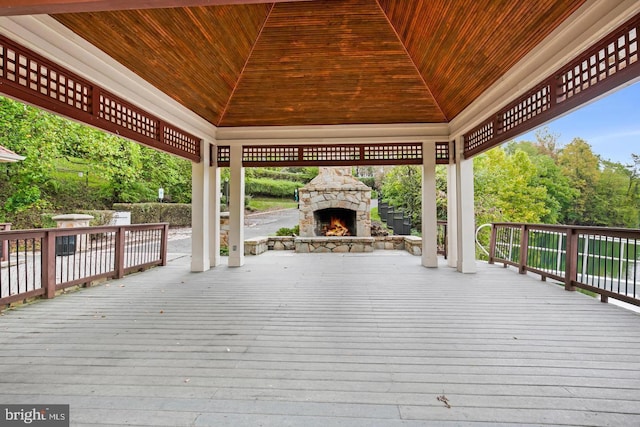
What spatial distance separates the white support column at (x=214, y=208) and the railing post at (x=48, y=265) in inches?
111

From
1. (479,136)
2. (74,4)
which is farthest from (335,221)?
(74,4)

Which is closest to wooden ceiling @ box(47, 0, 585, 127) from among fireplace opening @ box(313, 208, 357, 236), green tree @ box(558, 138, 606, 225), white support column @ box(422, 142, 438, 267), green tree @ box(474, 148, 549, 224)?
white support column @ box(422, 142, 438, 267)

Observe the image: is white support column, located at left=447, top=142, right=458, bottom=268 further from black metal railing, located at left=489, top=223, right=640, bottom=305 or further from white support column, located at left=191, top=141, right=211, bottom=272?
white support column, located at left=191, top=141, right=211, bottom=272

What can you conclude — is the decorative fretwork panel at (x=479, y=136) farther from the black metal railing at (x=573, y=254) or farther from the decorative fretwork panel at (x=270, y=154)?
the decorative fretwork panel at (x=270, y=154)

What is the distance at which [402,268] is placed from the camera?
659 cm

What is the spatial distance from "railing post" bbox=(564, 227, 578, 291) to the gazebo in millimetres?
1593

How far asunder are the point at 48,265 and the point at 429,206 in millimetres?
6749

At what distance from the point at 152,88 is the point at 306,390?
460 cm

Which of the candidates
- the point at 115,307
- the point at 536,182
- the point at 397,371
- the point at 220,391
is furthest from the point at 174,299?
the point at 536,182

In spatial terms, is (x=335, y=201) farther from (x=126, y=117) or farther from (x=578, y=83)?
(x=578, y=83)

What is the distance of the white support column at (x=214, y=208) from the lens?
22.3 ft

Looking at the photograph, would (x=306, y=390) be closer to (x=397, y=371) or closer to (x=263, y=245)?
(x=397, y=371)

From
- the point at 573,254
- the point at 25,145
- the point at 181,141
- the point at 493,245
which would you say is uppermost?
the point at 25,145

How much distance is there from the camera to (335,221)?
11609mm
